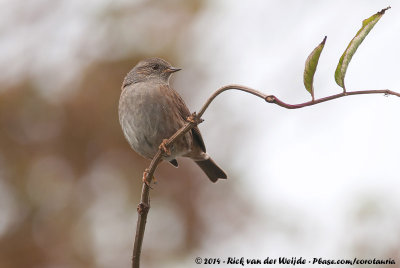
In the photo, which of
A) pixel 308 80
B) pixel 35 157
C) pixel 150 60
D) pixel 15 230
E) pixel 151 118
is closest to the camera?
pixel 308 80

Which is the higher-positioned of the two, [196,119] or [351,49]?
[351,49]

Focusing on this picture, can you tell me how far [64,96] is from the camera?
820 centimetres

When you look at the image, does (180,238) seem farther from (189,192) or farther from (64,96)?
(64,96)

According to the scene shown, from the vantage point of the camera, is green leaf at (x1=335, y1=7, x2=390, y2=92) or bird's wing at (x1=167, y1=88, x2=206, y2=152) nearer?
green leaf at (x1=335, y1=7, x2=390, y2=92)

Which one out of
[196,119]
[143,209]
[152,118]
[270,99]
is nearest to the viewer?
[270,99]

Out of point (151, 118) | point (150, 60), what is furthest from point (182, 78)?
point (151, 118)

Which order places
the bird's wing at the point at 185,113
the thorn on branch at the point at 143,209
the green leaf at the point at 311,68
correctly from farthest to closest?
the bird's wing at the point at 185,113 → the thorn on branch at the point at 143,209 → the green leaf at the point at 311,68

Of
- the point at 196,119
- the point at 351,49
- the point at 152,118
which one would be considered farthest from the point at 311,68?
the point at 152,118

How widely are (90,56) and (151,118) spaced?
11.6 ft

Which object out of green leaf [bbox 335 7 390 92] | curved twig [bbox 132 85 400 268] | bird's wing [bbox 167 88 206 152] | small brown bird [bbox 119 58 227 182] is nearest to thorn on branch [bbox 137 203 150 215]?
curved twig [bbox 132 85 400 268]

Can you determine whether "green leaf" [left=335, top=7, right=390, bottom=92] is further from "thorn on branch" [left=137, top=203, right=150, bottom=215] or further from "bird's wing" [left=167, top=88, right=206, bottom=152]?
"bird's wing" [left=167, top=88, right=206, bottom=152]

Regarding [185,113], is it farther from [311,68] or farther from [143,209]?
[311,68]

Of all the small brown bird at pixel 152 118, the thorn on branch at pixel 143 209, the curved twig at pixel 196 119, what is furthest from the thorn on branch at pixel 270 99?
the small brown bird at pixel 152 118

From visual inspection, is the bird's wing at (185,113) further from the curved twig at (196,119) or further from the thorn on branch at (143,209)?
the thorn on branch at (143,209)
